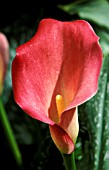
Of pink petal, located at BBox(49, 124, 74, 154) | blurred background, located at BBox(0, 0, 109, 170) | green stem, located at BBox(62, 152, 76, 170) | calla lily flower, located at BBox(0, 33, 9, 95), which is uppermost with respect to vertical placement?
pink petal, located at BBox(49, 124, 74, 154)

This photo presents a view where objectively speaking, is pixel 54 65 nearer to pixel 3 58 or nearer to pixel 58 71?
pixel 58 71

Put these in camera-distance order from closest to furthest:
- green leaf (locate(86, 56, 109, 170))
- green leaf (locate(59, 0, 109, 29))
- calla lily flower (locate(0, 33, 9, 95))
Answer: green leaf (locate(86, 56, 109, 170)) → calla lily flower (locate(0, 33, 9, 95)) → green leaf (locate(59, 0, 109, 29))

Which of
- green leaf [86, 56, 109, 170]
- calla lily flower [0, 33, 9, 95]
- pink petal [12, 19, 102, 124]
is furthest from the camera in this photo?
calla lily flower [0, 33, 9, 95]

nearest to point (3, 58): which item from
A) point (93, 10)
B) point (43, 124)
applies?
point (43, 124)

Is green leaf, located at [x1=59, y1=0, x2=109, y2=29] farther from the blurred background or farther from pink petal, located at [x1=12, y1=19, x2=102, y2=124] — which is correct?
pink petal, located at [x1=12, y1=19, x2=102, y2=124]

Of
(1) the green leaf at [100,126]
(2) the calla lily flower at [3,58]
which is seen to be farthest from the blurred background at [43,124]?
(2) the calla lily flower at [3,58]

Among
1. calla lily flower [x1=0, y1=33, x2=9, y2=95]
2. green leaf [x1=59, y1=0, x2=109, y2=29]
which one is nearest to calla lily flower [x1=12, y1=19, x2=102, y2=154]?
calla lily flower [x1=0, y1=33, x2=9, y2=95]

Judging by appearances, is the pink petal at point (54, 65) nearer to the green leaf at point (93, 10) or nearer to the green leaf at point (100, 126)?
the green leaf at point (100, 126)
